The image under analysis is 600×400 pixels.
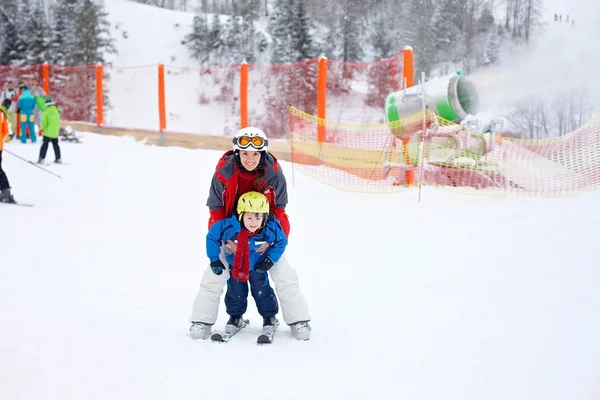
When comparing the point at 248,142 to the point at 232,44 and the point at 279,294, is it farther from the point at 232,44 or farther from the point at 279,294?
the point at 232,44

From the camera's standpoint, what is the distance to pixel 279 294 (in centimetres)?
412

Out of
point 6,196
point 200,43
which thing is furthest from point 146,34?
point 6,196

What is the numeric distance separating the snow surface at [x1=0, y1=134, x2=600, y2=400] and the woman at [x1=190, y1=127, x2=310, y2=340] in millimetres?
186

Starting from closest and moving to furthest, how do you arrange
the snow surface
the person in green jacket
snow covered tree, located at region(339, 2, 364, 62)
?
the snow surface < the person in green jacket < snow covered tree, located at region(339, 2, 364, 62)

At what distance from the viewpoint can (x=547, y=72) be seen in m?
15.1

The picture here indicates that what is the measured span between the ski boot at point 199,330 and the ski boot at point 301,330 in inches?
25.2

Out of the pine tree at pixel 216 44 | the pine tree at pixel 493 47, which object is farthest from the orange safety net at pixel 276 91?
the pine tree at pixel 216 44

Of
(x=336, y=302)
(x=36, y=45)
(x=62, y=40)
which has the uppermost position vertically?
(x=62, y=40)

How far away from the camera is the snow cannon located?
10.7m

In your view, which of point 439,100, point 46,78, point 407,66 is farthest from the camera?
point 46,78

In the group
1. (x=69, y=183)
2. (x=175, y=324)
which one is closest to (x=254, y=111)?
(x=69, y=183)

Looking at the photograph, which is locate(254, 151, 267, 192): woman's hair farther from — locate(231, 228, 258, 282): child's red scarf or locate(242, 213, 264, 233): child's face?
locate(231, 228, 258, 282): child's red scarf

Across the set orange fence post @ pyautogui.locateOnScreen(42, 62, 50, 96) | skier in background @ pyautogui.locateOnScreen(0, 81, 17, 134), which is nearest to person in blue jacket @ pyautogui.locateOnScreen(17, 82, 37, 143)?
skier in background @ pyautogui.locateOnScreen(0, 81, 17, 134)

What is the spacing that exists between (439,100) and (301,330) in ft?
25.4
